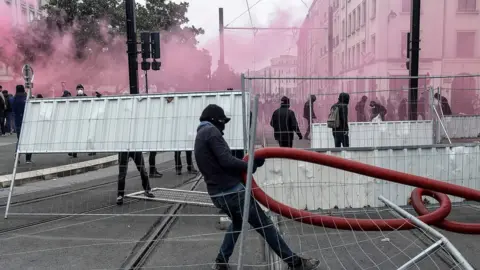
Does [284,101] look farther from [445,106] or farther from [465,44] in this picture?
[465,44]

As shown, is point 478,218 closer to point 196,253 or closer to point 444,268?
point 444,268

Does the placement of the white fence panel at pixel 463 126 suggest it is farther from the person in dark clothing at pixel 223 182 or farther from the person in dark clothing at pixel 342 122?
the person in dark clothing at pixel 223 182

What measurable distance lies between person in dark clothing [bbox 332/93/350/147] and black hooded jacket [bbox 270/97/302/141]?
Answer: 95 centimetres

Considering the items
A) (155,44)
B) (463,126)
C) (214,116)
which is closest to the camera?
(214,116)

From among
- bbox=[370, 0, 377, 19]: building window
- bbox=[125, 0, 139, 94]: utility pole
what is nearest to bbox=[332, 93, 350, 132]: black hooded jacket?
bbox=[125, 0, 139, 94]: utility pole

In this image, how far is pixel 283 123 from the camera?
337 inches

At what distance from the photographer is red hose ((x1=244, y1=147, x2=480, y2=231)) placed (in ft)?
9.05

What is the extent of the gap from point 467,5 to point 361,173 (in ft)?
90.5

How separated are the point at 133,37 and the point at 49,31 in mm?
11801

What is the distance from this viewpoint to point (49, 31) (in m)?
19.1

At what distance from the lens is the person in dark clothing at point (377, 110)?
32.4 ft

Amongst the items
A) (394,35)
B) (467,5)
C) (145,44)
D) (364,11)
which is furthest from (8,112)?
(467,5)

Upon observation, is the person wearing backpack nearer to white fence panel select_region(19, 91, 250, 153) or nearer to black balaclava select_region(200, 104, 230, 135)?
white fence panel select_region(19, 91, 250, 153)

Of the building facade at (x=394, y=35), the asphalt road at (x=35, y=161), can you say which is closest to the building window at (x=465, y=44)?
the building facade at (x=394, y=35)
